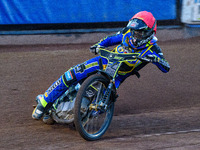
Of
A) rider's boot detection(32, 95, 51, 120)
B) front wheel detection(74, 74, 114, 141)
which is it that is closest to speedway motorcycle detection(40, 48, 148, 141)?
front wheel detection(74, 74, 114, 141)

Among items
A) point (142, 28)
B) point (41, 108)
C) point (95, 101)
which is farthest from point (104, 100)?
point (142, 28)

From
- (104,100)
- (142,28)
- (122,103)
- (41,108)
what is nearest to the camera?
(104,100)

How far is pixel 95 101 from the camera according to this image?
470 centimetres

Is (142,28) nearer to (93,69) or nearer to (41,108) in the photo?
(93,69)

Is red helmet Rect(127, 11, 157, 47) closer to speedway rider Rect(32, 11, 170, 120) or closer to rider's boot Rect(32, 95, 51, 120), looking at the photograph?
speedway rider Rect(32, 11, 170, 120)

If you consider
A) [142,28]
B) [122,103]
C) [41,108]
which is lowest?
[122,103]

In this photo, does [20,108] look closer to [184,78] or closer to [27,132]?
[27,132]

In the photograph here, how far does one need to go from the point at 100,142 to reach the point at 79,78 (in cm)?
91

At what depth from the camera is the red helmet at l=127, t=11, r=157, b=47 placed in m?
4.82

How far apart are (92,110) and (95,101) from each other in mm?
139

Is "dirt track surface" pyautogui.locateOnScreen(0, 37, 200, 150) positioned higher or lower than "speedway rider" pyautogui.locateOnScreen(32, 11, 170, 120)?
lower

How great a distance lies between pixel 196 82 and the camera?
7680 millimetres

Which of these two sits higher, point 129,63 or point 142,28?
point 142,28

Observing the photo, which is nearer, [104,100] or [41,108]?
[104,100]
